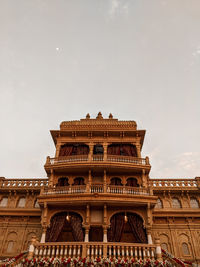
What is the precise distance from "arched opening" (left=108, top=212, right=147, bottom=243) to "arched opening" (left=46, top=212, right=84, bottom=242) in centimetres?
242

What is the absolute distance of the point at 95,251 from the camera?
44.4 feet

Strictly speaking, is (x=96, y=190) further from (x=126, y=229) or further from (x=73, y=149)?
(x=73, y=149)

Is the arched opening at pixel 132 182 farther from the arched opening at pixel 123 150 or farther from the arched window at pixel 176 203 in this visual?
the arched window at pixel 176 203

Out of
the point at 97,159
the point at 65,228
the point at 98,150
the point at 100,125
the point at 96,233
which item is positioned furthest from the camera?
the point at 100,125

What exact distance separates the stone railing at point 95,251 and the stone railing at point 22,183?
835 centimetres

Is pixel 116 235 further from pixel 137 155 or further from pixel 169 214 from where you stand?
pixel 137 155

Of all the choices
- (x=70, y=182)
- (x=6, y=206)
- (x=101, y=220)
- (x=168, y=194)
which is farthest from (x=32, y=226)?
(x=168, y=194)

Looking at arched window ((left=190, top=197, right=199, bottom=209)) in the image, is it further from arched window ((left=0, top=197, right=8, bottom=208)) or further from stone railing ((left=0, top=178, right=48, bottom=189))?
arched window ((left=0, top=197, right=8, bottom=208))

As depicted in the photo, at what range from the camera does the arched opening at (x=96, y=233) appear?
16766 mm

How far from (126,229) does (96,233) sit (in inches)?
94.2

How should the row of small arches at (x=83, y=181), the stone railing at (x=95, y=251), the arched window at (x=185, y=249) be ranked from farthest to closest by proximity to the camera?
the row of small arches at (x=83, y=181)
the arched window at (x=185, y=249)
the stone railing at (x=95, y=251)

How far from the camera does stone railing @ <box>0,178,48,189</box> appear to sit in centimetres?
2148

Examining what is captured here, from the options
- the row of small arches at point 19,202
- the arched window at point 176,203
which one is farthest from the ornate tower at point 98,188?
the row of small arches at point 19,202

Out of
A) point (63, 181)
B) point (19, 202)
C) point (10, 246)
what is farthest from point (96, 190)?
point (10, 246)
